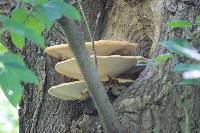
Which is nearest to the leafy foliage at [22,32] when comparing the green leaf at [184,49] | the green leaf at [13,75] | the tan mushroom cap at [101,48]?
the green leaf at [13,75]

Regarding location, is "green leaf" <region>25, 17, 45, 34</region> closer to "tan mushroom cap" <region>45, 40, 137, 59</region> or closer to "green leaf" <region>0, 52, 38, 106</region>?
"green leaf" <region>0, 52, 38, 106</region>

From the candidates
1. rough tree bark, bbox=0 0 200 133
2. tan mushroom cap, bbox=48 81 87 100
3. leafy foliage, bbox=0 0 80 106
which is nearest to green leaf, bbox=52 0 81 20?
leafy foliage, bbox=0 0 80 106

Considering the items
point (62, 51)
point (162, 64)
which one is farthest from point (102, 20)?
point (162, 64)

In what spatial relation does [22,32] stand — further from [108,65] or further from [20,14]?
[108,65]

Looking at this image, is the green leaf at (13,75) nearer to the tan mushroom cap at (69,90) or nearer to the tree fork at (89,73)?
the tree fork at (89,73)

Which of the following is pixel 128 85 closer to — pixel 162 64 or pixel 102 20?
pixel 162 64

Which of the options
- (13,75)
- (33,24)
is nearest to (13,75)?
(13,75)
